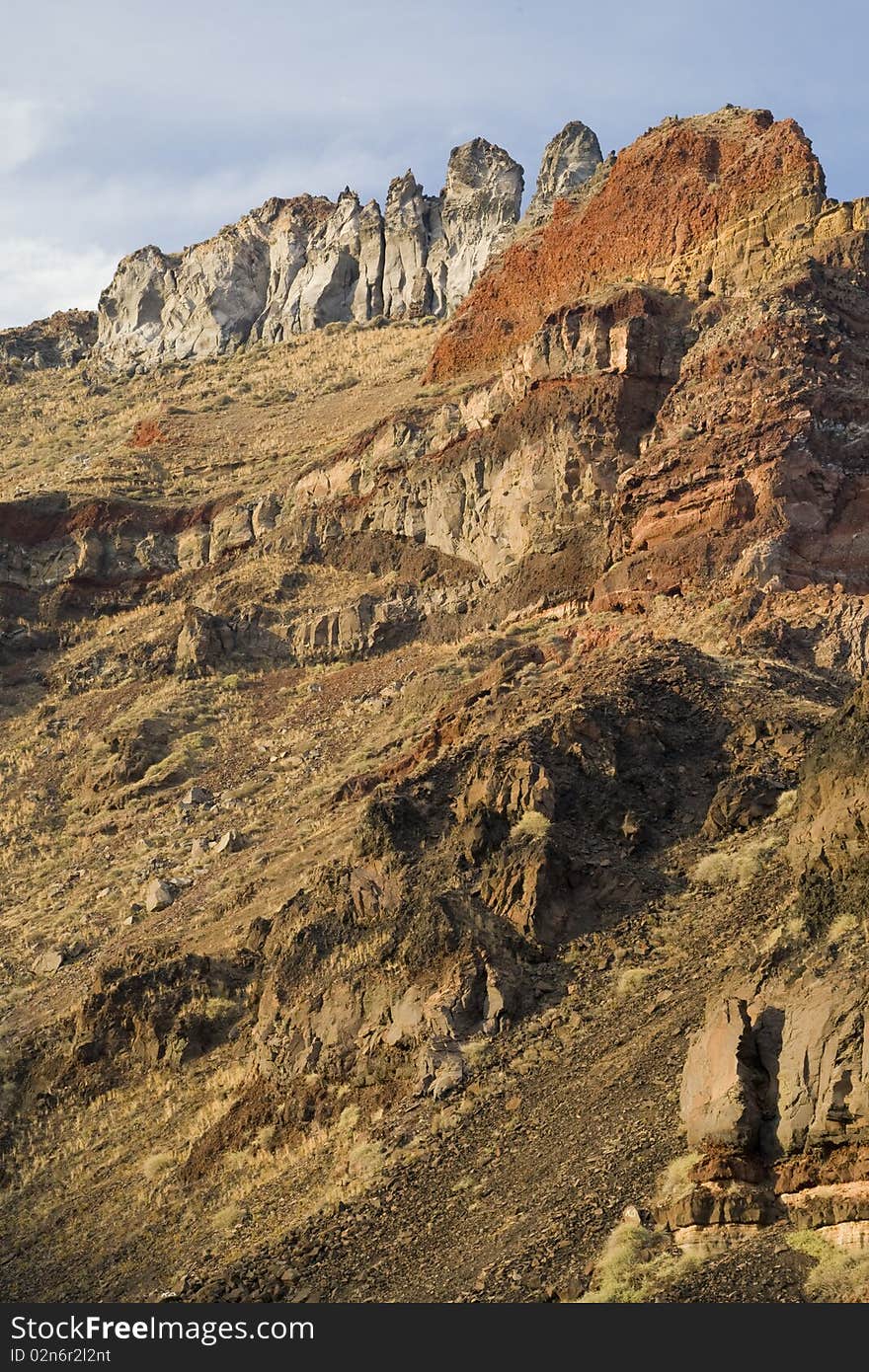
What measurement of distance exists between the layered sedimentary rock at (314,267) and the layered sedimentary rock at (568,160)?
278cm

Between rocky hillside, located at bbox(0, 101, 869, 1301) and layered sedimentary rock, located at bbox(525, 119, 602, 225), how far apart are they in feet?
117

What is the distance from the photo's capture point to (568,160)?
99.8 metres

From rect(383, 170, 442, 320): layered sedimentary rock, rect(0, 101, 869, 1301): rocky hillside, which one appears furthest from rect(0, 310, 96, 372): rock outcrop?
rect(0, 101, 869, 1301): rocky hillside

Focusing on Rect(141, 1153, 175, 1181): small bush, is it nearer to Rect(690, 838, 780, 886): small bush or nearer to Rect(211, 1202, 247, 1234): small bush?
Rect(211, 1202, 247, 1234): small bush

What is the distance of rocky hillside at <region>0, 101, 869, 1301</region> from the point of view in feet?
70.0

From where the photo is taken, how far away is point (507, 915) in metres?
27.7

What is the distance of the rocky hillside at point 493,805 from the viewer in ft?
70.0

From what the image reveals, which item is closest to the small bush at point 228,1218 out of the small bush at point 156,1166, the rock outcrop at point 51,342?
the small bush at point 156,1166

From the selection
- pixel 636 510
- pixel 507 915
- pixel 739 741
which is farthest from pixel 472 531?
pixel 507 915

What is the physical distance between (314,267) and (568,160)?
57.9ft

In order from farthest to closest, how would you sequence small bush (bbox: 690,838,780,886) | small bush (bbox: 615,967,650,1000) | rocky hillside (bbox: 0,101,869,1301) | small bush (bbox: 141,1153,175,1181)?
small bush (bbox: 690,838,780,886)
small bush (bbox: 141,1153,175,1181)
small bush (bbox: 615,967,650,1000)
rocky hillside (bbox: 0,101,869,1301)

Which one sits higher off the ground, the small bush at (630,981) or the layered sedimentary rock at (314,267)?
the layered sedimentary rock at (314,267)

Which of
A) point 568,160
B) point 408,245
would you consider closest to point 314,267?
point 408,245

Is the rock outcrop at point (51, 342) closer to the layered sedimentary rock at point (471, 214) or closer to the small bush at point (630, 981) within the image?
the layered sedimentary rock at point (471, 214)
